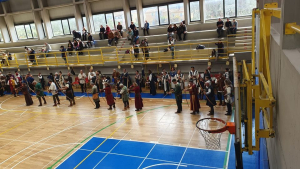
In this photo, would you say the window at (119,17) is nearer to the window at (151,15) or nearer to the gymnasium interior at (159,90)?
the gymnasium interior at (159,90)

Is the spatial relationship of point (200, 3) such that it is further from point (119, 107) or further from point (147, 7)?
point (119, 107)

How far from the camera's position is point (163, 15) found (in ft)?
73.5

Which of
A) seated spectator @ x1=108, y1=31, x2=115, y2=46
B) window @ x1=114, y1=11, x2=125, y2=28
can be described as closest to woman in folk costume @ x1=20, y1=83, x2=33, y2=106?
seated spectator @ x1=108, y1=31, x2=115, y2=46

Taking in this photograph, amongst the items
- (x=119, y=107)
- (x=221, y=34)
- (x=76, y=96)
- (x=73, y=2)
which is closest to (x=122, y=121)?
(x=119, y=107)

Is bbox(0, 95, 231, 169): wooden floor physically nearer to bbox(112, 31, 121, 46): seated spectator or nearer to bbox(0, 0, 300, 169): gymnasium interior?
bbox(0, 0, 300, 169): gymnasium interior

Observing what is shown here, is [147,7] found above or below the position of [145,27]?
above

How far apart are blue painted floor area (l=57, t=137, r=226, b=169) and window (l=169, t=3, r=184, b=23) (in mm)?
15225

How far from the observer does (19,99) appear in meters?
18.5

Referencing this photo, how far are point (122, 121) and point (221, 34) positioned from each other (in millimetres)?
11085

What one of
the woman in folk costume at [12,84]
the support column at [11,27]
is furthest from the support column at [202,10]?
the support column at [11,27]

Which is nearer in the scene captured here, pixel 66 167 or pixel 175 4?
pixel 66 167

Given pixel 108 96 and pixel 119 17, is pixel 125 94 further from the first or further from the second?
pixel 119 17

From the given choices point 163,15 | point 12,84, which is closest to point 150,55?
point 163,15

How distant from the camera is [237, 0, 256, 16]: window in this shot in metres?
19.1
